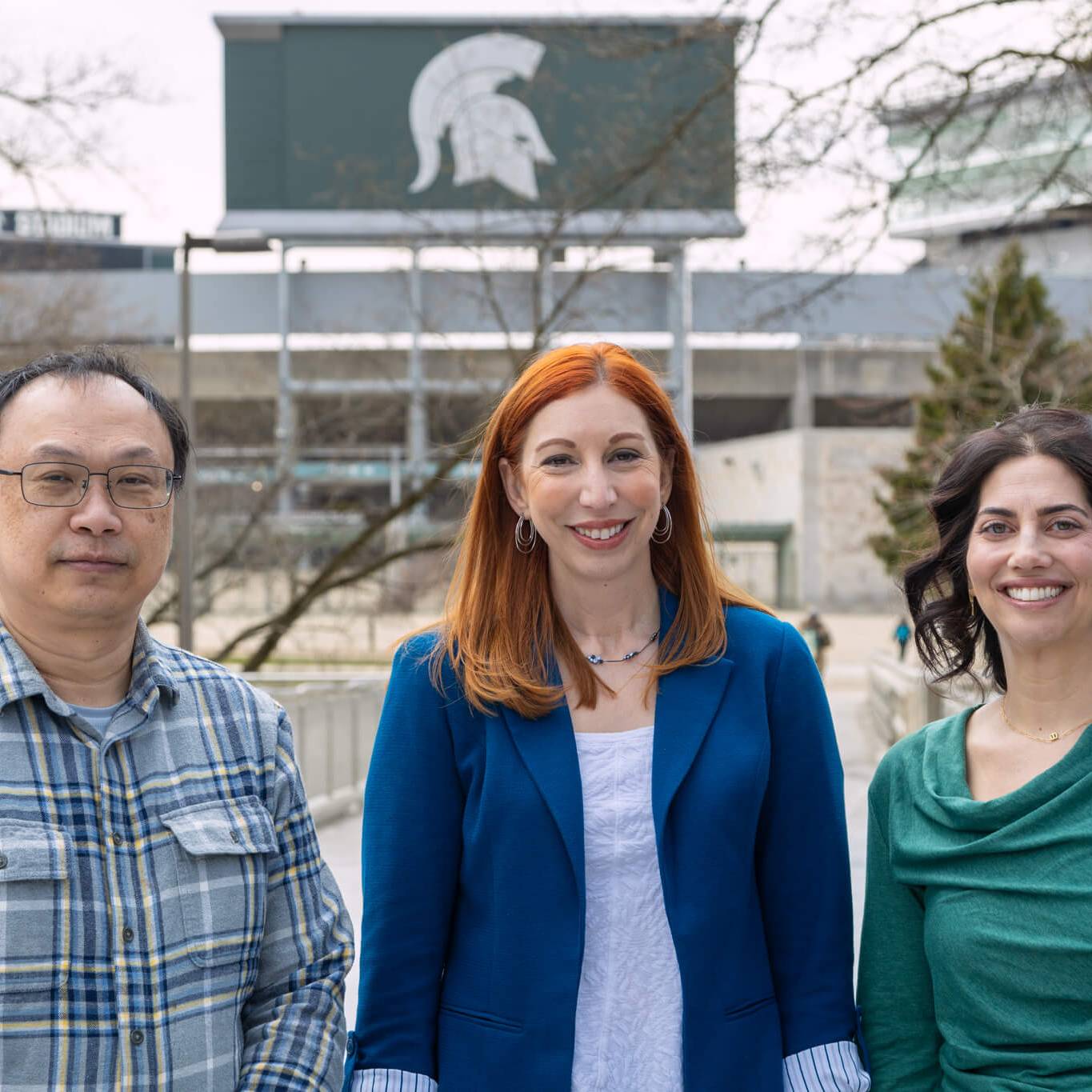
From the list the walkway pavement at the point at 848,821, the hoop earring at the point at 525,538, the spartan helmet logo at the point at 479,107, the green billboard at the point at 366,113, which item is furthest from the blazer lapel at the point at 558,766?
the spartan helmet logo at the point at 479,107

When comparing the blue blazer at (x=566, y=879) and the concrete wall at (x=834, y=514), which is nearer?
the blue blazer at (x=566, y=879)

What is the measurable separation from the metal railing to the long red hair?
901 cm

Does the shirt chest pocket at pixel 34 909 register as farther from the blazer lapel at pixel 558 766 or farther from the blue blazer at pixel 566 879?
the blazer lapel at pixel 558 766

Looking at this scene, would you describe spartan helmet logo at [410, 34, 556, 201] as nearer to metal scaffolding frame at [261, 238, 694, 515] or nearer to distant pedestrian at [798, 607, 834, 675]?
metal scaffolding frame at [261, 238, 694, 515]

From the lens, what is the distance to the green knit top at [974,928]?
2.48m

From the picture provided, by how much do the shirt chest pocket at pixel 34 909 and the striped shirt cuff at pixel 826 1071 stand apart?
139 centimetres

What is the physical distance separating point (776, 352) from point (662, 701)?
162ft

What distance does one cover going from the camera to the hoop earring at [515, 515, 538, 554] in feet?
9.89

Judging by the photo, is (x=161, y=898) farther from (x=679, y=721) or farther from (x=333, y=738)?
(x=333, y=738)

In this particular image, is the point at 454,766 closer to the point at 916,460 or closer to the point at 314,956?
the point at 314,956

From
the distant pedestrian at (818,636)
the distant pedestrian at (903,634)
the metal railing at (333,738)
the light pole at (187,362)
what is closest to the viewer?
the distant pedestrian at (903,634)

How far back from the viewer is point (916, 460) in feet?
65.8

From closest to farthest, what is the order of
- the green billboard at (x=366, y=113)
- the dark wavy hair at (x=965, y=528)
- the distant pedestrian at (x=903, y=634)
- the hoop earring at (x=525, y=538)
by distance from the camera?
the dark wavy hair at (x=965, y=528) < the hoop earring at (x=525, y=538) < the distant pedestrian at (x=903, y=634) < the green billboard at (x=366, y=113)

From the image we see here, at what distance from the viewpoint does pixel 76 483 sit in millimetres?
2324
